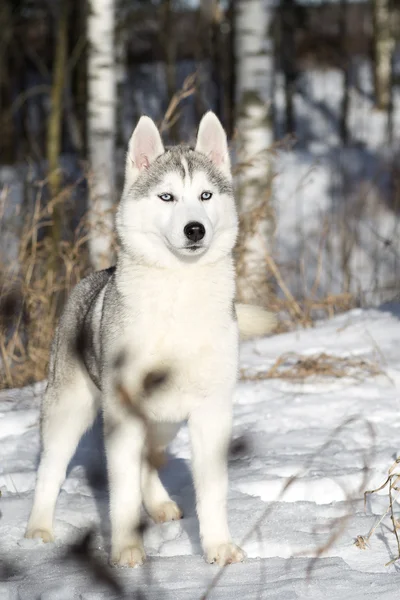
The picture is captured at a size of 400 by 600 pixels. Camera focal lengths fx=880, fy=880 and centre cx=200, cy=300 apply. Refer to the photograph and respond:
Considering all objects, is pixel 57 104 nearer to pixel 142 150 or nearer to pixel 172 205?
pixel 142 150

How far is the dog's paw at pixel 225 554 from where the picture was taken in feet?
9.66

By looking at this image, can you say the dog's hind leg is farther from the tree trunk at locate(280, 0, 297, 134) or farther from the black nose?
the tree trunk at locate(280, 0, 297, 134)

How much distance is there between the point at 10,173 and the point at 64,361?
17146mm

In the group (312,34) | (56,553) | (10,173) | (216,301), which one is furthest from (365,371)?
(312,34)

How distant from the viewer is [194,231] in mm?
3064

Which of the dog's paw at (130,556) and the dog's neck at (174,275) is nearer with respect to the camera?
the dog's paw at (130,556)

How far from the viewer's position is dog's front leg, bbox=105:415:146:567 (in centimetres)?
300

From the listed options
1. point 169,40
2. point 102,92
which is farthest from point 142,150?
point 169,40

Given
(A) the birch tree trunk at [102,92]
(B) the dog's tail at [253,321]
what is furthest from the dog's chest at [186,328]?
(A) the birch tree trunk at [102,92]

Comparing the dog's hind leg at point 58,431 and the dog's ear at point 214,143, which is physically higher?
the dog's ear at point 214,143

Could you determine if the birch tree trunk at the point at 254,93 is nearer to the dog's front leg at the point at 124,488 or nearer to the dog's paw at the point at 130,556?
the dog's front leg at the point at 124,488

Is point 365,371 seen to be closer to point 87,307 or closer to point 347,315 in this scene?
point 347,315

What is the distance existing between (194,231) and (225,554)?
1104mm

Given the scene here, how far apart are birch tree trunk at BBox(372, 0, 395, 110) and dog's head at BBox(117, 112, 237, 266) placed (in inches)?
639
